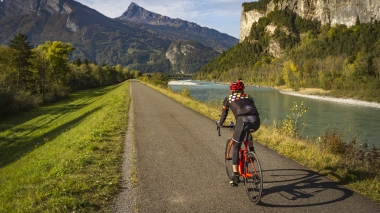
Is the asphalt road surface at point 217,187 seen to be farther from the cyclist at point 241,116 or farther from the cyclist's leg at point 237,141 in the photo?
the cyclist at point 241,116

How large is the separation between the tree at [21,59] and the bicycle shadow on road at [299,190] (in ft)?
151

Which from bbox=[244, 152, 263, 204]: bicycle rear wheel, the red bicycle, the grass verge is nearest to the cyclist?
the red bicycle

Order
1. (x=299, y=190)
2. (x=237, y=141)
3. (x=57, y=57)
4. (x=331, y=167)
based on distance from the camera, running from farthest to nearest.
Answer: (x=57, y=57), (x=331, y=167), (x=299, y=190), (x=237, y=141)

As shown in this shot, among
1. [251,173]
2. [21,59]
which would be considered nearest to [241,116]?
[251,173]

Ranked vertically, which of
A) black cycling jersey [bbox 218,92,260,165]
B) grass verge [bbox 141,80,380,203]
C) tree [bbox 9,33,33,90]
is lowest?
grass verge [bbox 141,80,380,203]

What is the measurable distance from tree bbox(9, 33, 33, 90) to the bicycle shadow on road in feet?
151

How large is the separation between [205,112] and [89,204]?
15.5 metres

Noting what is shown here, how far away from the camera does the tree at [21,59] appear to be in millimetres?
42000

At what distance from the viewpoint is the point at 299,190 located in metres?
6.12

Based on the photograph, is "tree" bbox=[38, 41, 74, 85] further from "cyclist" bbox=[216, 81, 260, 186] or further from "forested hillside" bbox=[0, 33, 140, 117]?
"cyclist" bbox=[216, 81, 260, 186]

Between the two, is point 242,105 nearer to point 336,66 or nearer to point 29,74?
point 29,74

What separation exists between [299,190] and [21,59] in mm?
47497

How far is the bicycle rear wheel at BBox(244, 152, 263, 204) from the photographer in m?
5.36

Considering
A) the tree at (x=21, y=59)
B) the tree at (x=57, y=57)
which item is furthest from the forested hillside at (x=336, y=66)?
the tree at (x=21, y=59)
